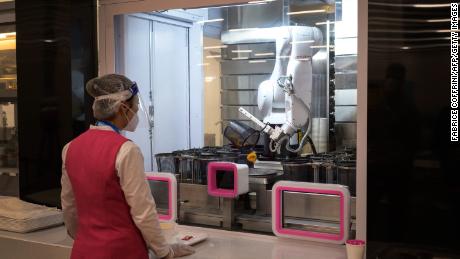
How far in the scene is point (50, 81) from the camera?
2541 millimetres

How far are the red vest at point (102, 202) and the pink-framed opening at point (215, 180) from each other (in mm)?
634

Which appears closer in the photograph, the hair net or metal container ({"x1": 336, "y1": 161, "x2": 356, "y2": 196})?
the hair net

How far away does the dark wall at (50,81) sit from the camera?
2480mm

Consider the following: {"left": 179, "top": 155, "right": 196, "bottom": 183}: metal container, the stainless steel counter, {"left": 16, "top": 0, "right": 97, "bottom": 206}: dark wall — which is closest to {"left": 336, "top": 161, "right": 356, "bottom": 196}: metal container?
the stainless steel counter

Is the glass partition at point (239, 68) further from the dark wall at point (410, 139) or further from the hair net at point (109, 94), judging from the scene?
the dark wall at point (410, 139)

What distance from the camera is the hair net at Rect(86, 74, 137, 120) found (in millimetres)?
1654

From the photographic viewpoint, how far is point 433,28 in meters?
1.57

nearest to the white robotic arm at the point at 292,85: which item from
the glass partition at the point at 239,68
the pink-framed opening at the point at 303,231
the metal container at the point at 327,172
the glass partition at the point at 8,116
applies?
the glass partition at the point at 239,68

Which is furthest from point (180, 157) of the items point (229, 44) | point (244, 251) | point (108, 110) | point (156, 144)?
point (229, 44)

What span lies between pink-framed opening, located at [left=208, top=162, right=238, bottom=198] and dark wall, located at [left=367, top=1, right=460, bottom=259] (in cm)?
66

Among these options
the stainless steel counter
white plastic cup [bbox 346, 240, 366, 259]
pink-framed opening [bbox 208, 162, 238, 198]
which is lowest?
the stainless steel counter

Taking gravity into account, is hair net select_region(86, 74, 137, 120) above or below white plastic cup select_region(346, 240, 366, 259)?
above

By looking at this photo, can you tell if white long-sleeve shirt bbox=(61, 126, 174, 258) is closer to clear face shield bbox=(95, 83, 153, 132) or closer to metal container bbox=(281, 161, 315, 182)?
clear face shield bbox=(95, 83, 153, 132)

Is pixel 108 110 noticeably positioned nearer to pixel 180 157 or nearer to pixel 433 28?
pixel 180 157
